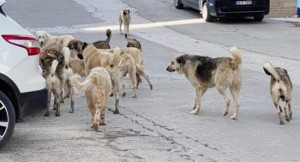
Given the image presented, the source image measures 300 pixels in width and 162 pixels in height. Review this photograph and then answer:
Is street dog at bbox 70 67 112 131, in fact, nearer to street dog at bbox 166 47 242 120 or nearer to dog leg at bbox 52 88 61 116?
dog leg at bbox 52 88 61 116

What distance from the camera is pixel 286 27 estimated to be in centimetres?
2212

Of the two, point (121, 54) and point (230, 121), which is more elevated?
point (121, 54)

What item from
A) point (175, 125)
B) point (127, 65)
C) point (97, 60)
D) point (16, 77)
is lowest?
point (175, 125)

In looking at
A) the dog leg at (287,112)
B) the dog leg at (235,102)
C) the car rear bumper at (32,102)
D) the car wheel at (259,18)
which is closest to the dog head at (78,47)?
the dog leg at (235,102)

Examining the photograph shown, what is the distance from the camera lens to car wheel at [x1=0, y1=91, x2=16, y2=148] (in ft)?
24.6

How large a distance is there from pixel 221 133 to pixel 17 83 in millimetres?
2862

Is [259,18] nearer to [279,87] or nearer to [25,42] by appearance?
[279,87]

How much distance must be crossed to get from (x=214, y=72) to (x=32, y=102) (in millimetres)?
3103

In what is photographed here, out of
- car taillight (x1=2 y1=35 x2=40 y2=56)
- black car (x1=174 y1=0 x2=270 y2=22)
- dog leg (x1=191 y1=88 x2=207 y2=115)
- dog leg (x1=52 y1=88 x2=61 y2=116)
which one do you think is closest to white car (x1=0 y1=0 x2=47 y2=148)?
car taillight (x1=2 y1=35 x2=40 y2=56)

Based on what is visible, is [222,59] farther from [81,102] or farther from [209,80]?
[81,102]

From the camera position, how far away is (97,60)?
1088 cm

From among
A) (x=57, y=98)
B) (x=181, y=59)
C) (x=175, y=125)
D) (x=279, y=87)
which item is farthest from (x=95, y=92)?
(x=279, y=87)

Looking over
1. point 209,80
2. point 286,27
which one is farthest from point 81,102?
point 286,27

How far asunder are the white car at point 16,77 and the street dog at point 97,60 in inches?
92.5
